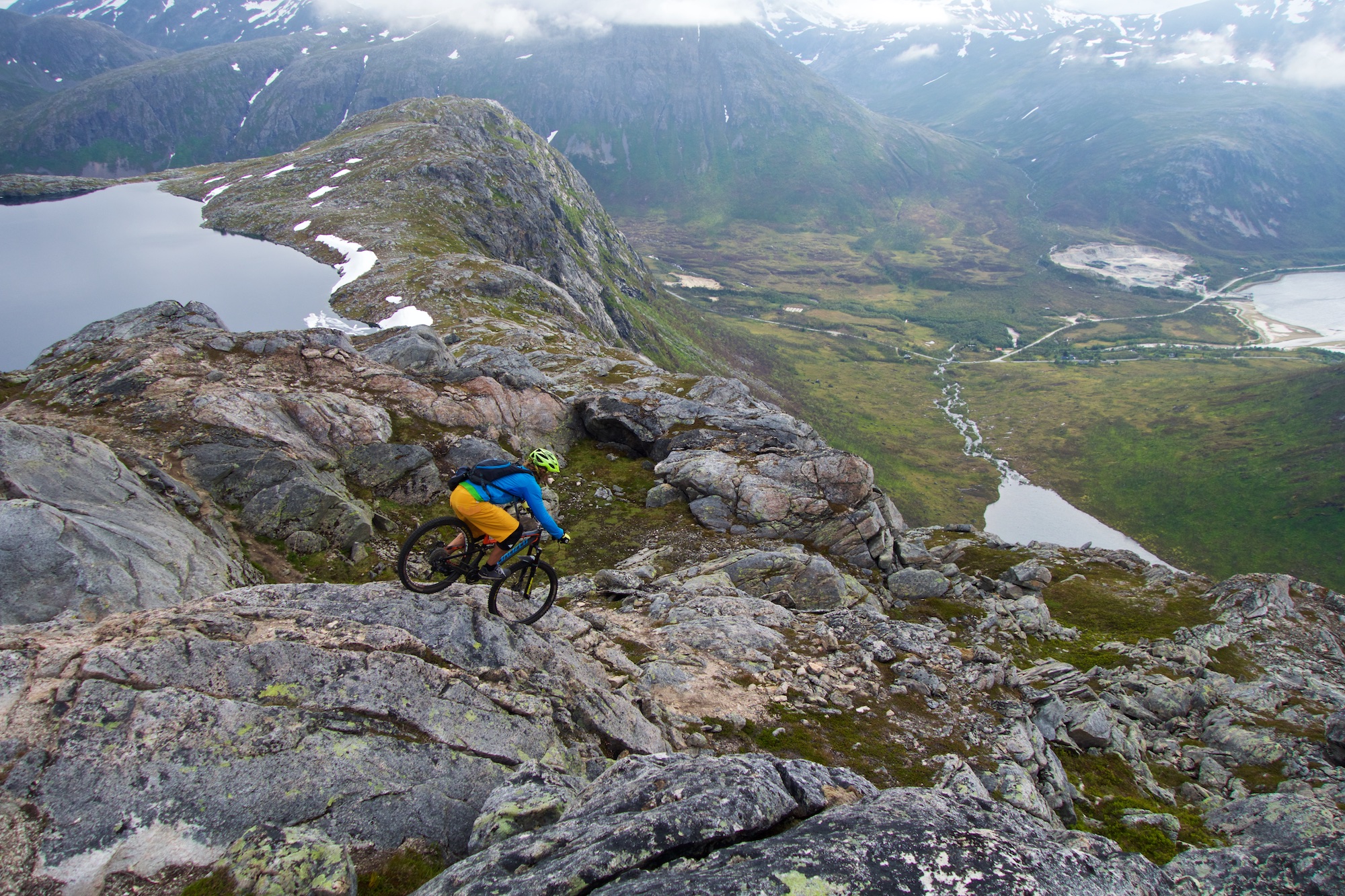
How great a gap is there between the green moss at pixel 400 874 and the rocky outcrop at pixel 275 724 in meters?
0.32

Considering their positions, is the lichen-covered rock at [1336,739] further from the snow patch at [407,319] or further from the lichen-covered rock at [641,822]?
the snow patch at [407,319]

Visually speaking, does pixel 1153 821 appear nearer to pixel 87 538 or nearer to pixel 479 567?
pixel 479 567

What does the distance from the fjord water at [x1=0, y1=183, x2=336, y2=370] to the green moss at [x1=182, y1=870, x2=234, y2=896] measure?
60.8 m

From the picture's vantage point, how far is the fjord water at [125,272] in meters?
60.8

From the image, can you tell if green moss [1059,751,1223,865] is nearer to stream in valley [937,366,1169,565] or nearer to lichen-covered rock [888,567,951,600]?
lichen-covered rock [888,567,951,600]

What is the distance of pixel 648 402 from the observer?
51.6m

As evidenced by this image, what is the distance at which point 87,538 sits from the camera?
1603 centimetres

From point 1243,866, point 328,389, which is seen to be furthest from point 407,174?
point 1243,866

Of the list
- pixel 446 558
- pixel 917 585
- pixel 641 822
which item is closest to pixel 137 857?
pixel 641 822

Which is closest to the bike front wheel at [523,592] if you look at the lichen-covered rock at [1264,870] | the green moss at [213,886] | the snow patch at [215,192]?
the green moss at [213,886]

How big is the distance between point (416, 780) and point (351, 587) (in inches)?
234

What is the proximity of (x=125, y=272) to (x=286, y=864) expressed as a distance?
93.3m

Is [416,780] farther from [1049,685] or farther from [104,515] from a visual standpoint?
[1049,685]

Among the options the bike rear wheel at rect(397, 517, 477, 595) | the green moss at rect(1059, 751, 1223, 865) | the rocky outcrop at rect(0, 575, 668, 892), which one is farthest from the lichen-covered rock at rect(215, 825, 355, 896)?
the green moss at rect(1059, 751, 1223, 865)
